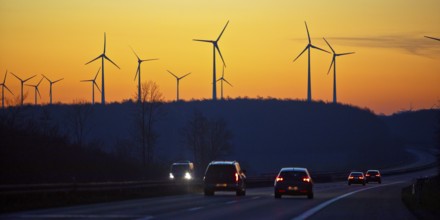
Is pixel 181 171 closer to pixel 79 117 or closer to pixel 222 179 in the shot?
pixel 222 179

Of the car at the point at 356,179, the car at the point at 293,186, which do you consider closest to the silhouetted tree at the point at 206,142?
the car at the point at 356,179

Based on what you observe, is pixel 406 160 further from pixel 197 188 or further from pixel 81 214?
pixel 81 214

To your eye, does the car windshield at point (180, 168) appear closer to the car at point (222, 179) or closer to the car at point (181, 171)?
the car at point (181, 171)

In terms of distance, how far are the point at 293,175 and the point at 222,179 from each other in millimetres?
3717

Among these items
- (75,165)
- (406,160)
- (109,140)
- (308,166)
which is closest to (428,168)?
(308,166)

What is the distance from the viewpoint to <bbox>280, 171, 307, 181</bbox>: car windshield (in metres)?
43.4

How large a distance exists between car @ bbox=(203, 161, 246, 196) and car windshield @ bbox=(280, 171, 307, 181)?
256 cm

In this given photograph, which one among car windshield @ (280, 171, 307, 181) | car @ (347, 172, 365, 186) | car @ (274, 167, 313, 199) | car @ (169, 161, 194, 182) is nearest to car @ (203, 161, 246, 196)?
car windshield @ (280, 171, 307, 181)

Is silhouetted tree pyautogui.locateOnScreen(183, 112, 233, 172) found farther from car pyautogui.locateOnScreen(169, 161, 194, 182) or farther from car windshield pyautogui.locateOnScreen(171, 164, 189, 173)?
car windshield pyautogui.locateOnScreen(171, 164, 189, 173)

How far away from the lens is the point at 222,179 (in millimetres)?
45281

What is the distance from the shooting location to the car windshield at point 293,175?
43.4m

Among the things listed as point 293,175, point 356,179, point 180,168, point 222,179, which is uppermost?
point 293,175

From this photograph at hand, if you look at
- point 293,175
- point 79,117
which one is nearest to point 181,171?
point 293,175

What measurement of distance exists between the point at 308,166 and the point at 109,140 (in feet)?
130
